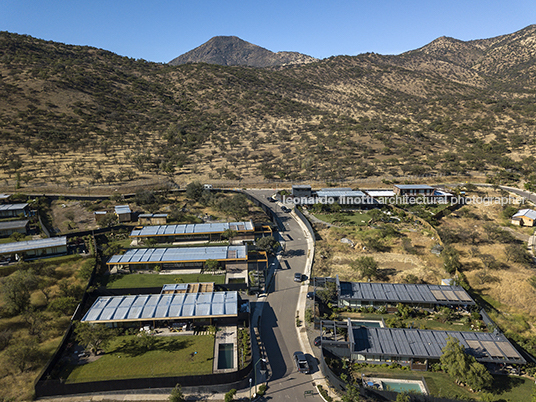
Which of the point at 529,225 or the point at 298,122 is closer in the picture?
the point at 529,225

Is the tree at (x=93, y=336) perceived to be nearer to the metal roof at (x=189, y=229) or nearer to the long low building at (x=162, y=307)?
the long low building at (x=162, y=307)

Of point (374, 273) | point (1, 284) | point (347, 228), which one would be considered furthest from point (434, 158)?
point (1, 284)

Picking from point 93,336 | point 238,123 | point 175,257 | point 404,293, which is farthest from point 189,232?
point 238,123

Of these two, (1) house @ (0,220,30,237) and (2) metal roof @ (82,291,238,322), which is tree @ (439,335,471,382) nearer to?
(2) metal roof @ (82,291,238,322)

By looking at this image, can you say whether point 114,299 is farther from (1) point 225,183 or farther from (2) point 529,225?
(2) point 529,225

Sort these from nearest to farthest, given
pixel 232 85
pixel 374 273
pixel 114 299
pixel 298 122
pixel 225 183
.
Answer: pixel 114 299 → pixel 374 273 → pixel 225 183 → pixel 298 122 → pixel 232 85

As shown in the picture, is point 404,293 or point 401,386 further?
point 404,293

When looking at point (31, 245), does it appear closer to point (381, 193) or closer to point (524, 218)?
point (381, 193)

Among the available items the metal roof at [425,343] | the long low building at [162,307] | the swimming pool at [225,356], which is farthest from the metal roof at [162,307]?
the metal roof at [425,343]
